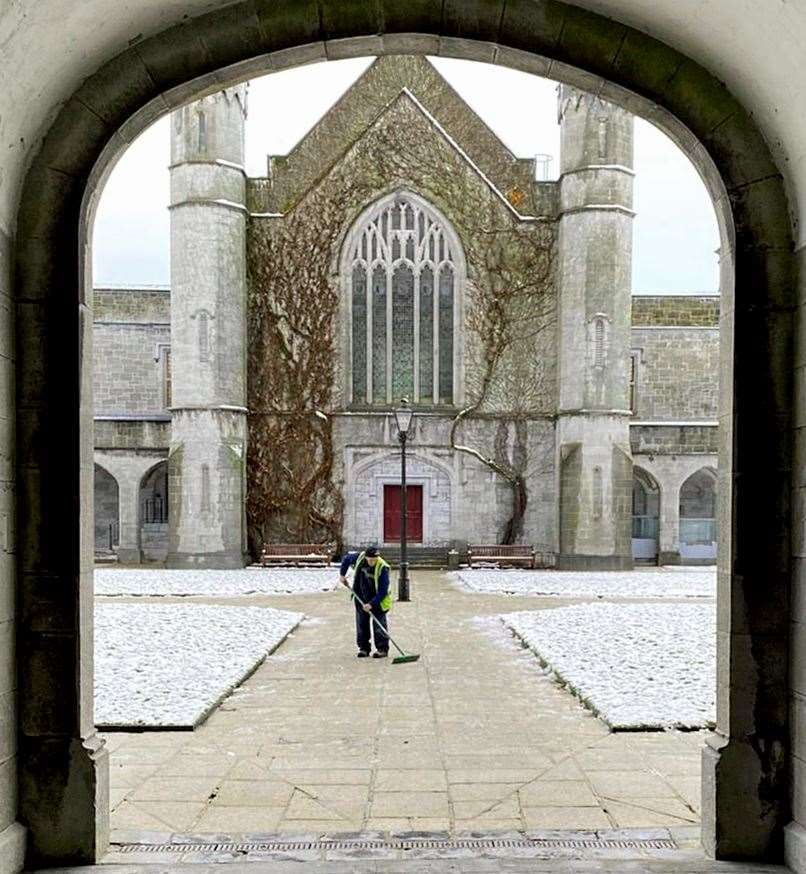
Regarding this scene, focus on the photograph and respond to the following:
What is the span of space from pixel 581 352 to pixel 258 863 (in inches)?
814

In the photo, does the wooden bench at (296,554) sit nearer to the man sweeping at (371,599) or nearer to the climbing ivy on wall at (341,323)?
the climbing ivy on wall at (341,323)

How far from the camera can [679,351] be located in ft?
96.7

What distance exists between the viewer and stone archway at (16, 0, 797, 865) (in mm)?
4234

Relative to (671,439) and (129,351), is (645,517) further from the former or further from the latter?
(129,351)

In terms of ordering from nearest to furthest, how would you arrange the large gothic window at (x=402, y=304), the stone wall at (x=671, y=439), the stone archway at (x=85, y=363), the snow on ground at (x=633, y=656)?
the stone archway at (x=85, y=363)
the snow on ground at (x=633, y=656)
the large gothic window at (x=402, y=304)
the stone wall at (x=671, y=439)

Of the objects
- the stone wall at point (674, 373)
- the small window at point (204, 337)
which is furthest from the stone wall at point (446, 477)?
the stone wall at point (674, 373)

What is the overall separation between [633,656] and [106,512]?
2267 centimetres

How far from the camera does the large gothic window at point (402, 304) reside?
24.9m

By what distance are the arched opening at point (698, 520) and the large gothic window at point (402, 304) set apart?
29.2 ft

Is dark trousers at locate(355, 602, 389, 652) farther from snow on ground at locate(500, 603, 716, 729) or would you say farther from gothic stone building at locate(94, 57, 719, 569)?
gothic stone building at locate(94, 57, 719, 569)

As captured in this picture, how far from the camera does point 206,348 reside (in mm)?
23406

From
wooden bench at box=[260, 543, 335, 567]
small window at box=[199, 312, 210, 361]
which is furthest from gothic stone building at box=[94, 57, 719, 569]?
wooden bench at box=[260, 543, 335, 567]

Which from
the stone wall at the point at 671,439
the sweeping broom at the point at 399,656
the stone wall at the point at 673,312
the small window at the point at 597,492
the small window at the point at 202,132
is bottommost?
the sweeping broom at the point at 399,656

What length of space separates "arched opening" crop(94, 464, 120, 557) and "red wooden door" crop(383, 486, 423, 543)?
29.9 ft
